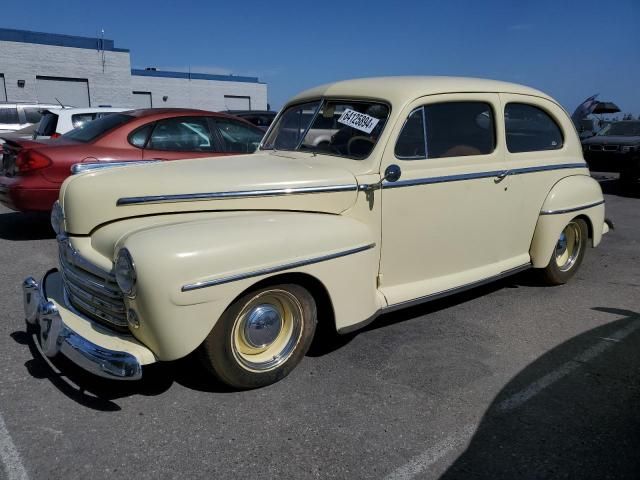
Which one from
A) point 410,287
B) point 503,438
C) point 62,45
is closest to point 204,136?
point 410,287

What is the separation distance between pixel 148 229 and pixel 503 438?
6.84ft

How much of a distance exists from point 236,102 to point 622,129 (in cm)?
2570

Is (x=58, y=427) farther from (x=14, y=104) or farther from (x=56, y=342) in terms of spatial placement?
(x=14, y=104)

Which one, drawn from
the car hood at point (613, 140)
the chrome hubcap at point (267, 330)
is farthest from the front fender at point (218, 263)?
the car hood at point (613, 140)

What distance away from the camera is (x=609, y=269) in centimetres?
546

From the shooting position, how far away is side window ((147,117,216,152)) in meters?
6.28

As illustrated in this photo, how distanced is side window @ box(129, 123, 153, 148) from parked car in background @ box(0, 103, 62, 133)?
632 cm

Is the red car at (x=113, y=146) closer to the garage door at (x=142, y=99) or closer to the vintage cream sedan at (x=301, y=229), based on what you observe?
the vintage cream sedan at (x=301, y=229)

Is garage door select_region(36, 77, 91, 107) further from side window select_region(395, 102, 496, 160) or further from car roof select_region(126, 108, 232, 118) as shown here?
side window select_region(395, 102, 496, 160)

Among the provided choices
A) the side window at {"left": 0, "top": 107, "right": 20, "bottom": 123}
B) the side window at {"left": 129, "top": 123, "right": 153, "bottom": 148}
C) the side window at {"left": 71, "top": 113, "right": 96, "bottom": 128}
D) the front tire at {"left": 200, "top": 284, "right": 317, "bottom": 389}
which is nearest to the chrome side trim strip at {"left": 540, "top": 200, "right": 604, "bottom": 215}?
the front tire at {"left": 200, "top": 284, "right": 317, "bottom": 389}

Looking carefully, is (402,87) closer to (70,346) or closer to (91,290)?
(91,290)

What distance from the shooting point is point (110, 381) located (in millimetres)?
3082

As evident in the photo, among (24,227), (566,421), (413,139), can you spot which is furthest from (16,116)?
(566,421)

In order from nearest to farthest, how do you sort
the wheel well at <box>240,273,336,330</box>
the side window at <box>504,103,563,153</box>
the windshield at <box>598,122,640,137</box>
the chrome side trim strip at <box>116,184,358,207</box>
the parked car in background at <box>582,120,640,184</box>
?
the wheel well at <box>240,273,336,330</box>
the chrome side trim strip at <box>116,184,358,207</box>
the side window at <box>504,103,563,153</box>
the parked car in background at <box>582,120,640,184</box>
the windshield at <box>598,122,640,137</box>
